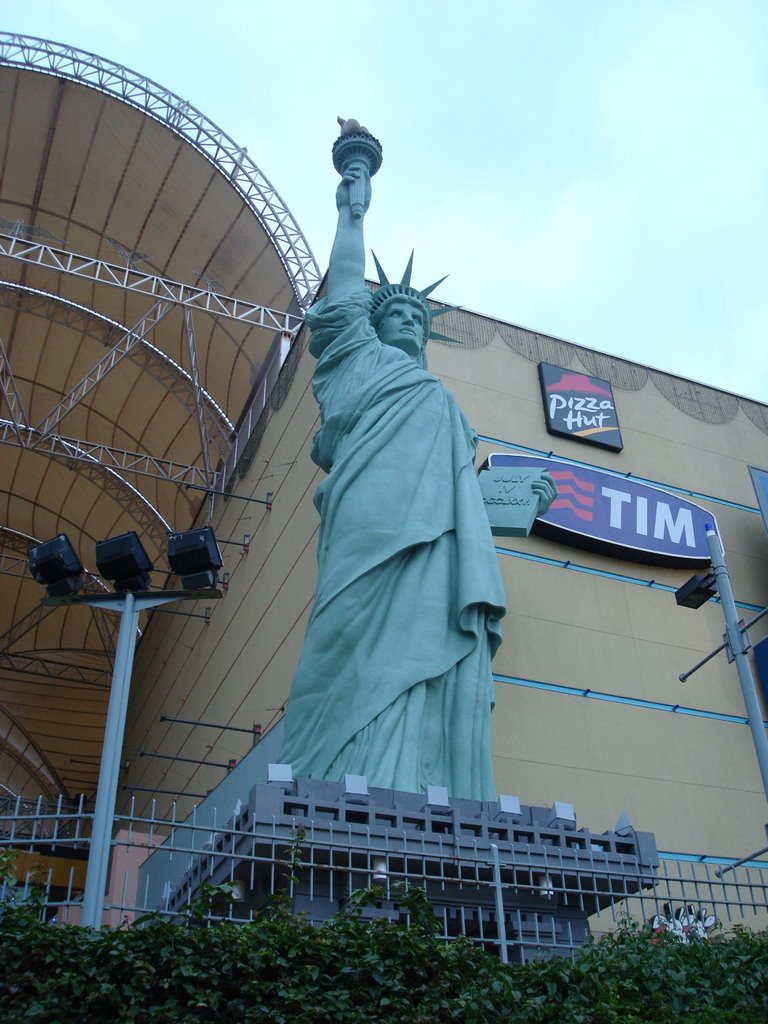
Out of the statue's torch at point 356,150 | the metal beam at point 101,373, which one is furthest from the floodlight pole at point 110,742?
the metal beam at point 101,373

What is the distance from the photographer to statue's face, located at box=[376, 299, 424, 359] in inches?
374

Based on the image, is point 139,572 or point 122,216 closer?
point 139,572

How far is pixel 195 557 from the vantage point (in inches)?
235

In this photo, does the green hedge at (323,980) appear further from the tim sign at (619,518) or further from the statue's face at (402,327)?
the tim sign at (619,518)

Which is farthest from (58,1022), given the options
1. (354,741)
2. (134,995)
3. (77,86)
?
(77,86)

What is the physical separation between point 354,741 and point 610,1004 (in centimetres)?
276

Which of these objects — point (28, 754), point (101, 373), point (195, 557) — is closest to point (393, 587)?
point (195, 557)

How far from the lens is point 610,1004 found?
14.5 feet

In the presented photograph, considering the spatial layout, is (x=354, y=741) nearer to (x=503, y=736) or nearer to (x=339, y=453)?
(x=339, y=453)

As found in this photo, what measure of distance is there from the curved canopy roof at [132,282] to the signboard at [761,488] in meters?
6.89

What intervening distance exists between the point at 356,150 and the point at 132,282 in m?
12.5

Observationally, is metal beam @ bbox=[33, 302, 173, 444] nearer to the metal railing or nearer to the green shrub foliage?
the metal railing

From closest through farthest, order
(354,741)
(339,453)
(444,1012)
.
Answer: (444,1012) < (354,741) < (339,453)

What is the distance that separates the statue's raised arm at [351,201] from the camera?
376 inches
